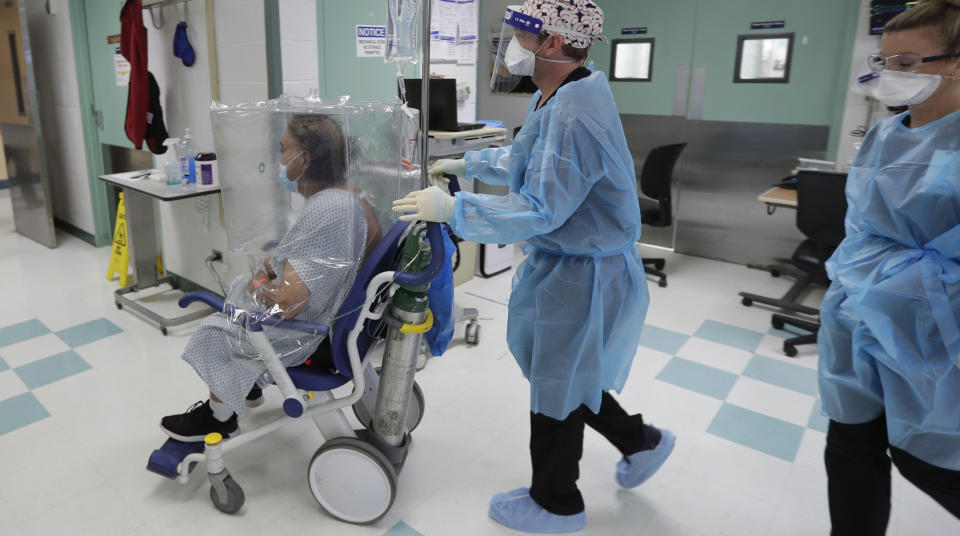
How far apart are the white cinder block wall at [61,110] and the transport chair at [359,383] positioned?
3.21 metres

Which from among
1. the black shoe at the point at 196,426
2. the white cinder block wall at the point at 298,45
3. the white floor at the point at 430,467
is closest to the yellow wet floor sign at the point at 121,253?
the white floor at the point at 430,467

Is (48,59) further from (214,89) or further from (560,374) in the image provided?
(560,374)

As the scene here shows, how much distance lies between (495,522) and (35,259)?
3.76 m

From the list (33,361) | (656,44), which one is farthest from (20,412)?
(656,44)

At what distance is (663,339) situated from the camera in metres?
3.20

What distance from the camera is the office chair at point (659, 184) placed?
12.9 feet

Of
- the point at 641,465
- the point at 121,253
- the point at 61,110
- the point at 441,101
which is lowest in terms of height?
the point at 641,465

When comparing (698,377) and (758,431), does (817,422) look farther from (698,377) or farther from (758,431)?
(698,377)

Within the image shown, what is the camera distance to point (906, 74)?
53.3 inches

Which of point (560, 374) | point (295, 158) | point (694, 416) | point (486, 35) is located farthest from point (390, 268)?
point (486, 35)

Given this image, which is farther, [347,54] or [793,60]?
[793,60]

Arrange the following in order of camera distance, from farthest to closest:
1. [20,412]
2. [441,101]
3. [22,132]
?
[22,132]
[441,101]
[20,412]

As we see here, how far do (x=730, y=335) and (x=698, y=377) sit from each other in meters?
0.59

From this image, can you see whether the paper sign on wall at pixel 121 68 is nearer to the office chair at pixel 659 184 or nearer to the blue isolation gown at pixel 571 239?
the blue isolation gown at pixel 571 239
